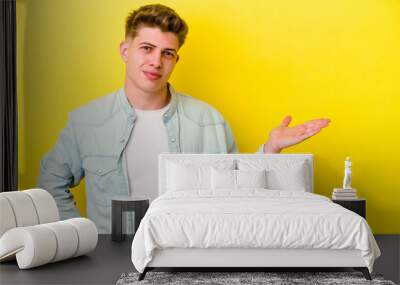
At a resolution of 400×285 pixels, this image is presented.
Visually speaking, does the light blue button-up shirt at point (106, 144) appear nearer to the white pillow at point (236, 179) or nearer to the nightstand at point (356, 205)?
the white pillow at point (236, 179)

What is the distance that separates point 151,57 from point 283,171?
1643 mm

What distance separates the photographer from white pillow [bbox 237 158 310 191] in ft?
20.4

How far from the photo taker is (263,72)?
22.9 ft

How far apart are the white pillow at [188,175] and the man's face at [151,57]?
0.82 m

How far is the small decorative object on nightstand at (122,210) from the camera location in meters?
6.24

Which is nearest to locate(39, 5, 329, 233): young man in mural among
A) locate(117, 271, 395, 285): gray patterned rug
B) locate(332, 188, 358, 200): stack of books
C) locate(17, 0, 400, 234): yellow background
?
locate(17, 0, 400, 234): yellow background

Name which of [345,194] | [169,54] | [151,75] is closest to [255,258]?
[345,194]

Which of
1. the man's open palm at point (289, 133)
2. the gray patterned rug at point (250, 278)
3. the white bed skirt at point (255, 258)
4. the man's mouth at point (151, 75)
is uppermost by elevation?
the man's mouth at point (151, 75)

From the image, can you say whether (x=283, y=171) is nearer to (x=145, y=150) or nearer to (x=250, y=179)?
(x=250, y=179)

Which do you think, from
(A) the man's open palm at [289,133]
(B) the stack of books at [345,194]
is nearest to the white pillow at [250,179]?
(A) the man's open palm at [289,133]

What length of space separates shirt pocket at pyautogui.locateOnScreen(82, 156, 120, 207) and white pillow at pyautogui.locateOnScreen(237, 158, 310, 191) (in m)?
1.23

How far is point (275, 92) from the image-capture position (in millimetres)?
6996

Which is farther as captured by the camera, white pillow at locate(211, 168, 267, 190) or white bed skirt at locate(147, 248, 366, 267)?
white pillow at locate(211, 168, 267, 190)

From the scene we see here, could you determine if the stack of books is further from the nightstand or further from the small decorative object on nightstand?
the small decorative object on nightstand
